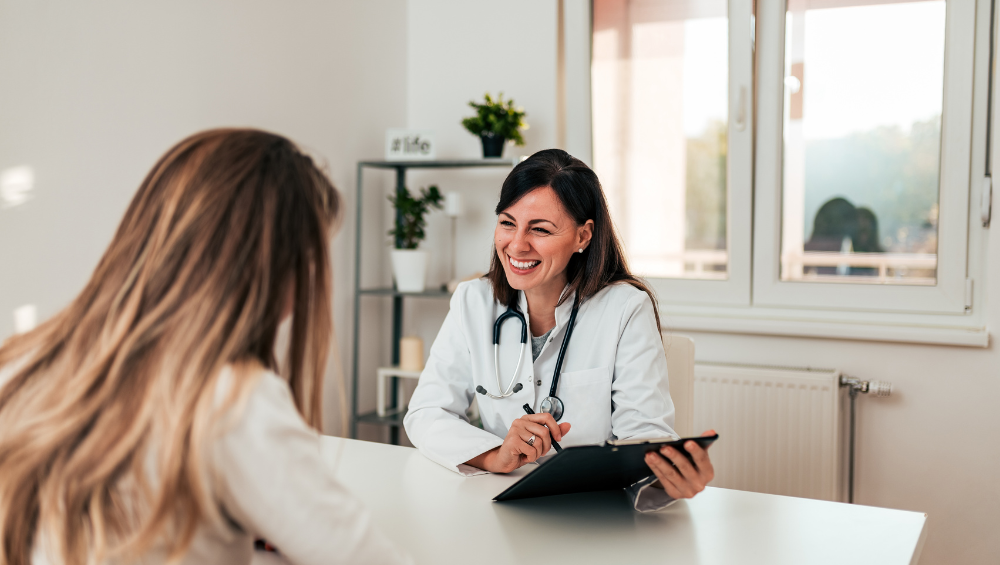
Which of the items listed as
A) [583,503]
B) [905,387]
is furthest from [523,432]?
[905,387]

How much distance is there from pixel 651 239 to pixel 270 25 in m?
1.63

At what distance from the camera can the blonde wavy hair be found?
64cm

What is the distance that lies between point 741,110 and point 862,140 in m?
0.43

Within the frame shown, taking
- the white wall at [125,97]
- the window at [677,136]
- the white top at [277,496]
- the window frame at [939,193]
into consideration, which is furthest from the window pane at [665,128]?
the white top at [277,496]

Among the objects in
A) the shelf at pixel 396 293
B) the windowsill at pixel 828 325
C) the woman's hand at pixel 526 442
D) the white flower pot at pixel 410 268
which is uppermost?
the white flower pot at pixel 410 268

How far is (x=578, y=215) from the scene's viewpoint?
1.66 metres

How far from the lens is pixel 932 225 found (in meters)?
2.52

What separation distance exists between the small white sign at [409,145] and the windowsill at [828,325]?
1.10 m

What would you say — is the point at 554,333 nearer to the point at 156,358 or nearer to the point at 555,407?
the point at 555,407

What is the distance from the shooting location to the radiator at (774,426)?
7.95 ft

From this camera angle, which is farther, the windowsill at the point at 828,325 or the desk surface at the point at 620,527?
the windowsill at the point at 828,325

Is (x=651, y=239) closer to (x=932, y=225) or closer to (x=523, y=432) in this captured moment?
(x=932, y=225)

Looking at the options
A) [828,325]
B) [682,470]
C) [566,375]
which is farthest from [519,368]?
[828,325]

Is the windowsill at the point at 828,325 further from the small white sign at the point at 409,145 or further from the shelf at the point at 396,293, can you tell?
the small white sign at the point at 409,145
